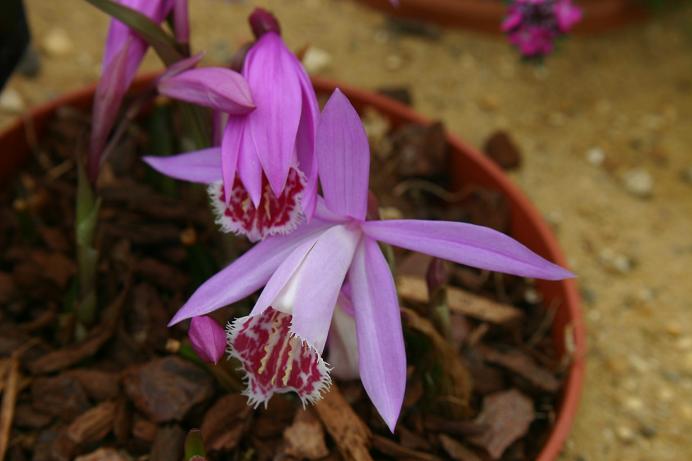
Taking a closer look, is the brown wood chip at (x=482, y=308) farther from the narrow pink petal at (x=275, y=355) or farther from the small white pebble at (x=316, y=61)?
the small white pebble at (x=316, y=61)

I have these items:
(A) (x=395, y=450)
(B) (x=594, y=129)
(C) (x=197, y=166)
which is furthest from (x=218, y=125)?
(B) (x=594, y=129)

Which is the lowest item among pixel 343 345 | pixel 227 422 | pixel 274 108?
pixel 227 422

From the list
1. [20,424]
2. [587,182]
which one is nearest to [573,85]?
[587,182]

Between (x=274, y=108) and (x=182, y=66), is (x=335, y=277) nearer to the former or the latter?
(x=274, y=108)

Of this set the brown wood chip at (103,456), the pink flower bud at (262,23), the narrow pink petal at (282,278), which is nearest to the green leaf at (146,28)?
the pink flower bud at (262,23)

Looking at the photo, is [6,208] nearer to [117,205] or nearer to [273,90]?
[117,205]

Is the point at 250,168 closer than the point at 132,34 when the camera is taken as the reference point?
Yes

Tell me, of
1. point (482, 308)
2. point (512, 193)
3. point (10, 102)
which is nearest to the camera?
point (482, 308)
